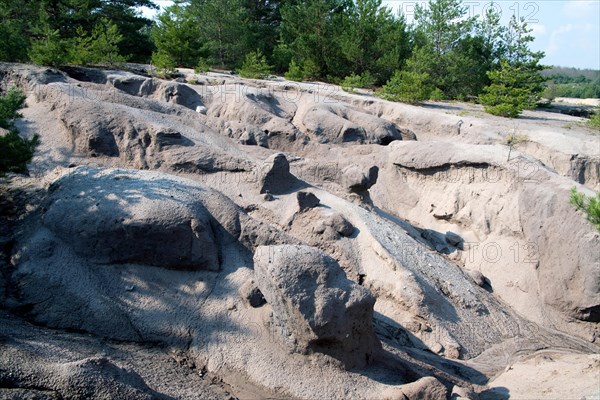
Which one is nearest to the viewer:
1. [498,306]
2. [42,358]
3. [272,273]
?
[42,358]

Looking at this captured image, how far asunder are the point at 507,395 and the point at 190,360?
3.96 m

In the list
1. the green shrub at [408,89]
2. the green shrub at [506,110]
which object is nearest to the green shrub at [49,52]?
the green shrub at [408,89]

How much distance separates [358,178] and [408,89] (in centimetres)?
759

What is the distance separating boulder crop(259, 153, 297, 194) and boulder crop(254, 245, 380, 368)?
3.49m

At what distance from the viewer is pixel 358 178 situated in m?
11.0

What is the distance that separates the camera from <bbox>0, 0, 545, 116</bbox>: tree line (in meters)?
17.6

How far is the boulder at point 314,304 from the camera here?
6.11 m

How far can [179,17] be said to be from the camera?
18.3m

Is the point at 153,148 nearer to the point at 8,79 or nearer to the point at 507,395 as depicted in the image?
the point at 8,79

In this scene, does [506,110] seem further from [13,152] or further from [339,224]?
[13,152]

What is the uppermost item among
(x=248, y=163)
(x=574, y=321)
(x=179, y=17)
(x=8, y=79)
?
(x=179, y=17)

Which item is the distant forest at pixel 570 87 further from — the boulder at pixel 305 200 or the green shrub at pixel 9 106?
the green shrub at pixel 9 106

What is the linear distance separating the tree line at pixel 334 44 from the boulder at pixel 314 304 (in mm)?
11488

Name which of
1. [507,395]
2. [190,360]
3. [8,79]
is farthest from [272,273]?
[8,79]
